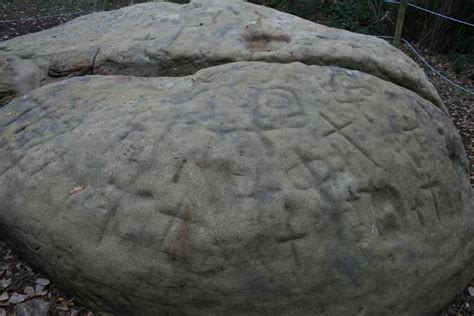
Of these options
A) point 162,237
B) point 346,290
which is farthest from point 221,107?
point 346,290

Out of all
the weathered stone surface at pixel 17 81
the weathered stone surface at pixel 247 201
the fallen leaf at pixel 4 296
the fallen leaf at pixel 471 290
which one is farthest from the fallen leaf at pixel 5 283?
the fallen leaf at pixel 471 290

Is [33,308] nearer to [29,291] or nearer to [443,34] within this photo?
[29,291]

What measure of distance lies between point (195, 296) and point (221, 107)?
2.70 feet

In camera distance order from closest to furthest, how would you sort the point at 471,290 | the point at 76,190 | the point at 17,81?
the point at 76,190 → the point at 471,290 → the point at 17,81

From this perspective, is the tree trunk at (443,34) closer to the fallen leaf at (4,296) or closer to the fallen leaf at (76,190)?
the fallen leaf at (76,190)

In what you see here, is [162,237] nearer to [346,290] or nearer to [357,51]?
[346,290]

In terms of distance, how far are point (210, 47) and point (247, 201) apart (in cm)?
116

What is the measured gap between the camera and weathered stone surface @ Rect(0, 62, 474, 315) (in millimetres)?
1740

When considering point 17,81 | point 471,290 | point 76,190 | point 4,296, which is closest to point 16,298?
point 4,296

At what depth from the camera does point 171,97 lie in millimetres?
2188

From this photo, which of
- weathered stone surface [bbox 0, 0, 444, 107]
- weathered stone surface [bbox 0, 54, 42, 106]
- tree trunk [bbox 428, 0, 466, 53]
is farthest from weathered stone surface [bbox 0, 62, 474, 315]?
tree trunk [bbox 428, 0, 466, 53]

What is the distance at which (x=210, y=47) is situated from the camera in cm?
257

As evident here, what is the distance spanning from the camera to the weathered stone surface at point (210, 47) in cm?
249

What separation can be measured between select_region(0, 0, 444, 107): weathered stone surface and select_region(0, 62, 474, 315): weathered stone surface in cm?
30
